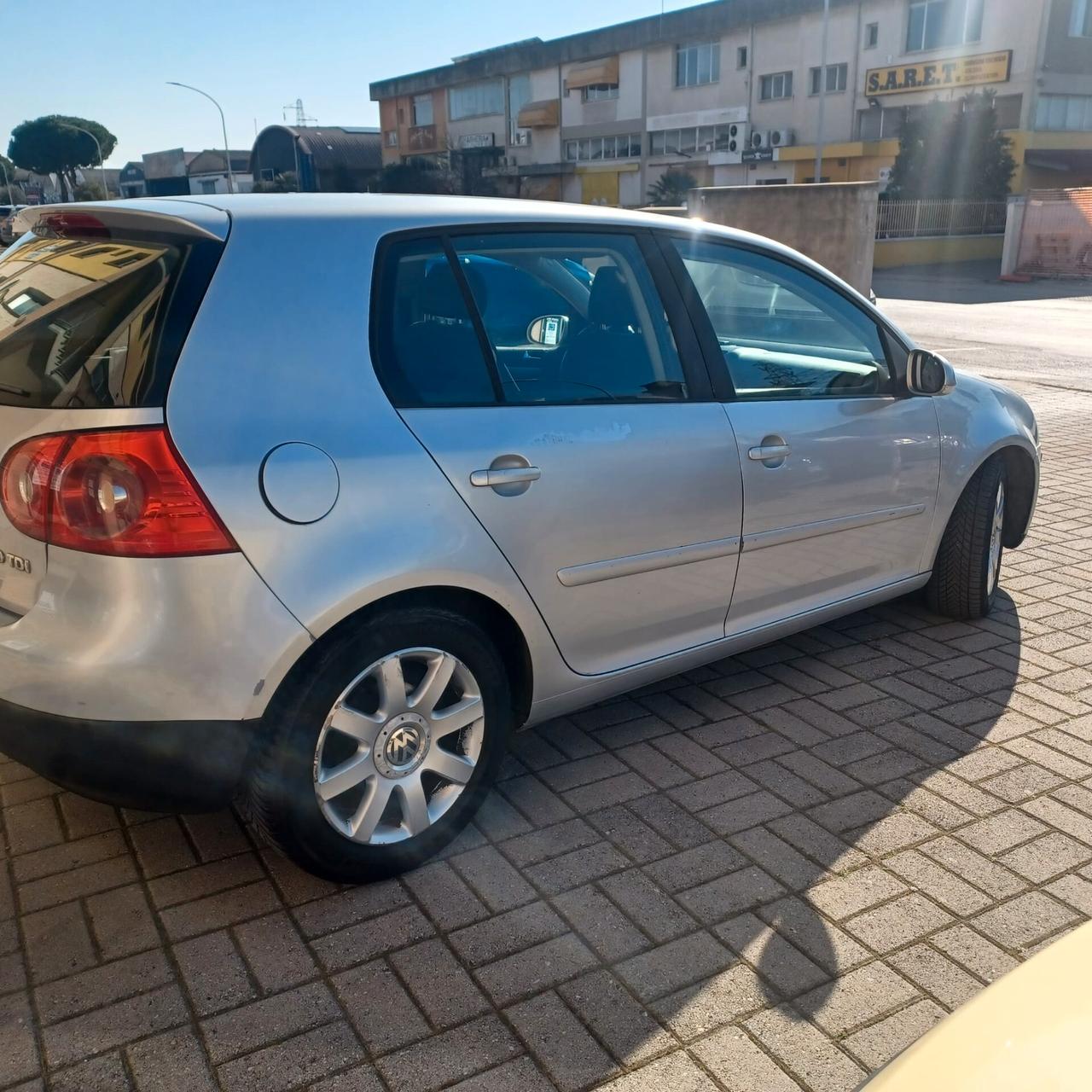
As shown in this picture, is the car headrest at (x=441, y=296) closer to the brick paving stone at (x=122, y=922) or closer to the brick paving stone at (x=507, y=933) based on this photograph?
the brick paving stone at (x=507, y=933)

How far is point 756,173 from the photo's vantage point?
46031 mm

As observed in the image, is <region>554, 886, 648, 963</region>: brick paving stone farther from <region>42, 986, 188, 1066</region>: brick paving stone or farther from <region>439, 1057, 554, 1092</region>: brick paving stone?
<region>42, 986, 188, 1066</region>: brick paving stone

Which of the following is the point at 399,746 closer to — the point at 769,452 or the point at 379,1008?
the point at 379,1008

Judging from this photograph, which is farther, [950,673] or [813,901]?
[950,673]

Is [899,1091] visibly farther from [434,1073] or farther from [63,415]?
[63,415]

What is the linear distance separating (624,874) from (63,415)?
1776 mm

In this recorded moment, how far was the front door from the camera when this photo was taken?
11.7 feet

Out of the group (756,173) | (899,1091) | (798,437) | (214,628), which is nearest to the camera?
(899,1091)

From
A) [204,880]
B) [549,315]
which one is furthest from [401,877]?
[549,315]

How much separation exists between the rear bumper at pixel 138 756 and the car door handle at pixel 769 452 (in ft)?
5.80

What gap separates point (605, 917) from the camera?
8.99 ft

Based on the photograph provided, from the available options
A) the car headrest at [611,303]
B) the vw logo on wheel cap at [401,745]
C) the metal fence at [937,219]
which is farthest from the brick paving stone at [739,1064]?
the metal fence at [937,219]

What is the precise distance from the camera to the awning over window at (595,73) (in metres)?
51.8

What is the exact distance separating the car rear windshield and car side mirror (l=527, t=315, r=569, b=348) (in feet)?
3.12
